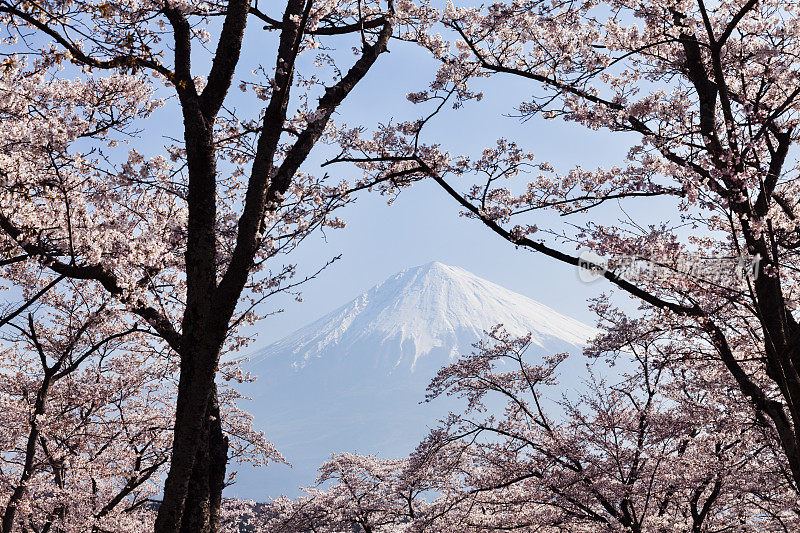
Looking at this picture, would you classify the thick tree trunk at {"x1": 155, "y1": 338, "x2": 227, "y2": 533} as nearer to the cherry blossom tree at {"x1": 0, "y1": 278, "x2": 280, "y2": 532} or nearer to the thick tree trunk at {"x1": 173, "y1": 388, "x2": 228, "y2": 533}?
the thick tree trunk at {"x1": 173, "y1": 388, "x2": 228, "y2": 533}

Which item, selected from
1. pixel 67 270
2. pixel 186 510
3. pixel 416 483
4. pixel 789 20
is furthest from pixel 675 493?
pixel 67 270

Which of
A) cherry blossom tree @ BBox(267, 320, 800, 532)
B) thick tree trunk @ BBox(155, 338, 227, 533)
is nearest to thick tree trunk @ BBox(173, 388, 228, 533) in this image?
thick tree trunk @ BBox(155, 338, 227, 533)

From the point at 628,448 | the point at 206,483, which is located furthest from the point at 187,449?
the point at 628,448

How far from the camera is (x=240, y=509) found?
20.2 m

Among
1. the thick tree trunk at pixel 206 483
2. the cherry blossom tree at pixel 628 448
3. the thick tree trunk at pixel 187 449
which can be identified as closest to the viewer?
the thick tree trunk at pixel 187 449

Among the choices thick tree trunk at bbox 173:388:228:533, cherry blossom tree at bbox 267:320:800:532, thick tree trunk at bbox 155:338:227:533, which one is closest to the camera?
thick tree trunk at bbox 155:338:227:533

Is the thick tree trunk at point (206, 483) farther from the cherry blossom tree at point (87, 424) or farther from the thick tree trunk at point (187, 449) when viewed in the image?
the cherry blossom tree at point (87, 424)

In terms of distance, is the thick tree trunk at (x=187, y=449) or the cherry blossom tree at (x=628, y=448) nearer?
the thick tree trunk at (x=187, y=449)

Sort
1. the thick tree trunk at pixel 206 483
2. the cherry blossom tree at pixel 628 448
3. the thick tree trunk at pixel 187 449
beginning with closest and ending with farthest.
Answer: the thick tree trunk at pixel 187 449 → the thick tree trunk at pixel 206 483 → the cherry blossom tree at pixel 628 448

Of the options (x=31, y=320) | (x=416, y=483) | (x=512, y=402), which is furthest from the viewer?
(x=416, y=483)

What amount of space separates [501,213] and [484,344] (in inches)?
226

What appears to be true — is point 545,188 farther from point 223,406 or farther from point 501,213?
point 223,406

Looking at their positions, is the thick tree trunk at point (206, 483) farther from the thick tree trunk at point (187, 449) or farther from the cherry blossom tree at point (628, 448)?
the cherry blossom tree at point (628, 448)

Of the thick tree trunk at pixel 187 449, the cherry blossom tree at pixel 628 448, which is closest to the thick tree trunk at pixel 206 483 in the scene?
the thick tree trunk at pixel 187 449
